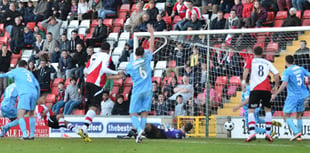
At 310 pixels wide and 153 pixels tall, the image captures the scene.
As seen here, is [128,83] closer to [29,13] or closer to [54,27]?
[54,27]

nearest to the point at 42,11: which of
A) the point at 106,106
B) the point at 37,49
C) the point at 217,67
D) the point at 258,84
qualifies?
the point at 37,49

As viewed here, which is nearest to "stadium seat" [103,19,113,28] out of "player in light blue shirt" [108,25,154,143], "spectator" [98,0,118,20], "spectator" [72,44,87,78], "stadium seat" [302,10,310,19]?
"spectator" [98,0,118,20]

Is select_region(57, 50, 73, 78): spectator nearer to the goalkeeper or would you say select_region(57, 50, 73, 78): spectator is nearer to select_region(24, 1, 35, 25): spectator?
select_region(24, 1, 35, 25): spectator

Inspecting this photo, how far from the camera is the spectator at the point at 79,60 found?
81.5 feet

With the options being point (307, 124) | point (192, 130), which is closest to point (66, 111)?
point (192, 130)

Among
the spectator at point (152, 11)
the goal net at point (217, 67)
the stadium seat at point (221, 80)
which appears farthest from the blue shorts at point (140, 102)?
the spectator at point (152, 11)

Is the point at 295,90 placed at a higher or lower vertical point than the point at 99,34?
lower

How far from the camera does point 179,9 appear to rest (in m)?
24.9

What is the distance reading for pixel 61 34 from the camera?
93.3 feet

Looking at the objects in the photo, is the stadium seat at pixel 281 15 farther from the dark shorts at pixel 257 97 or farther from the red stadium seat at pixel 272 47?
the dark shorts at pixel 257 97

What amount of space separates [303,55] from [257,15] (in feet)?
8.86

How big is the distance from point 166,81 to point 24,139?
5835 millimetres

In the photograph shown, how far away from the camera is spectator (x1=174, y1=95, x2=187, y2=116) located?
20734mm

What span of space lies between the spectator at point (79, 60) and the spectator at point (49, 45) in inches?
74.5
